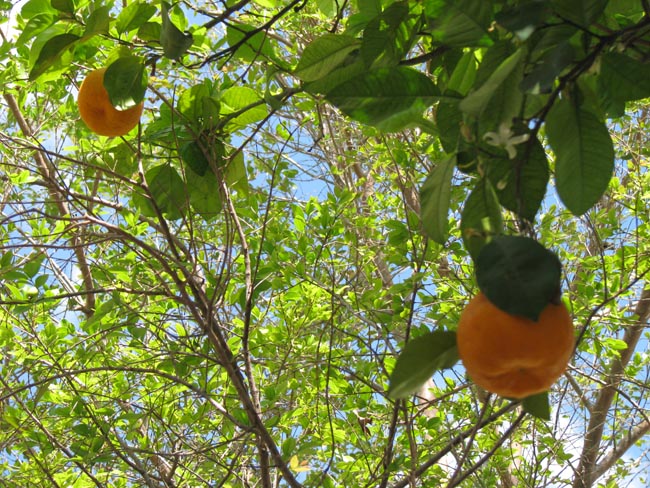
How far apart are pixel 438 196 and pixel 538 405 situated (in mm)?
243

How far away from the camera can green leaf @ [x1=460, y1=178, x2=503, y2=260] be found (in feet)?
2.17

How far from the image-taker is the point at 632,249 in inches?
104

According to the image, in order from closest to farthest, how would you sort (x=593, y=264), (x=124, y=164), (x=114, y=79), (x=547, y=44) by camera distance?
(x=547, y=44)
(x=114, y=79)
(x=124, y=164)
(x=593, y=264)

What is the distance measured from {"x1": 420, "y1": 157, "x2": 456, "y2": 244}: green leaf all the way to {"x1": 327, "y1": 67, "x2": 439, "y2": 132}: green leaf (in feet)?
0.23

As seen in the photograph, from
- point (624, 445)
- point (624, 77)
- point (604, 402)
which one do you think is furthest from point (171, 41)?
point (624, 445)

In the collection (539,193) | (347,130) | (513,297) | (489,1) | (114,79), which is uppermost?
(347,130)

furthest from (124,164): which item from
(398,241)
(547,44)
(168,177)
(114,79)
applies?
(547,44)

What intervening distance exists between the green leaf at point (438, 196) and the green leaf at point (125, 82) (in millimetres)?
536

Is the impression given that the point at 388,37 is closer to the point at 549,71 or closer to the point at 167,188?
the point at 549,71

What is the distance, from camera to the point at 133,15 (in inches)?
45.2

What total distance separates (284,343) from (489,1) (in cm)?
169

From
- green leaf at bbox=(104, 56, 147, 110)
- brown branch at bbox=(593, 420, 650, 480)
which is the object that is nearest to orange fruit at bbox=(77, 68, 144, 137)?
green leaf at bbox=(104, 56, 147, 110)

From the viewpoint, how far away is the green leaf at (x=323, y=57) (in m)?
1.04

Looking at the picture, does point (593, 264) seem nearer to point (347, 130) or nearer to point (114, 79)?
point (114, 79)
